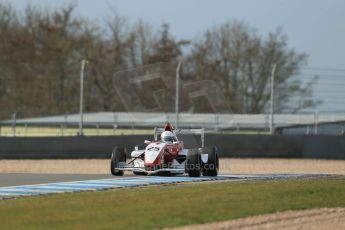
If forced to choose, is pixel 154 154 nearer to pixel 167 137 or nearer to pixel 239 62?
pixel 167 137

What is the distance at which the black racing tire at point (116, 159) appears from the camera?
778 inches

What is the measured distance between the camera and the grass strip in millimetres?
10789

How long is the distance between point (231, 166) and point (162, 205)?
13.0 meters

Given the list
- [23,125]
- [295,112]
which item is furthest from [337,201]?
[23,125]

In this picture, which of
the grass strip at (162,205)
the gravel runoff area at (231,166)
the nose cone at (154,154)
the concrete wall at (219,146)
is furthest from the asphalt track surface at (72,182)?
the concrete wall at (219,146)

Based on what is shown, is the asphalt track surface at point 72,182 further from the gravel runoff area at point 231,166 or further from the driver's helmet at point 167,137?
the gravel runoff area at point 231,166

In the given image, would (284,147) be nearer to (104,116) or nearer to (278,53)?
(104,116)

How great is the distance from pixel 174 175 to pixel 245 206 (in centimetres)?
699

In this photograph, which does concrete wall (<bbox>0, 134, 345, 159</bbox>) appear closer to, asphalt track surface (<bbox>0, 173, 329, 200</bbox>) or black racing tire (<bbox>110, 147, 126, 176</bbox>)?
black racing tire (<bbox>110, 147, 126, 176</bbox>)

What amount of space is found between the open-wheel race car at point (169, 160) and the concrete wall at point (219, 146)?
871 centimetres

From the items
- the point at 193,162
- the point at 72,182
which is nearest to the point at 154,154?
the point at 193,162

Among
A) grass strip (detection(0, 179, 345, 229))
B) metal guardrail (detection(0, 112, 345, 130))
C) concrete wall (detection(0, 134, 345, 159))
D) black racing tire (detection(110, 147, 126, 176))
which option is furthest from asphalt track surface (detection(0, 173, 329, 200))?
metal guardrail (detection(0, 112, 345, 130))

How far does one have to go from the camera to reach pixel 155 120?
113 feet

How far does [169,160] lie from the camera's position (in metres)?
19.3
